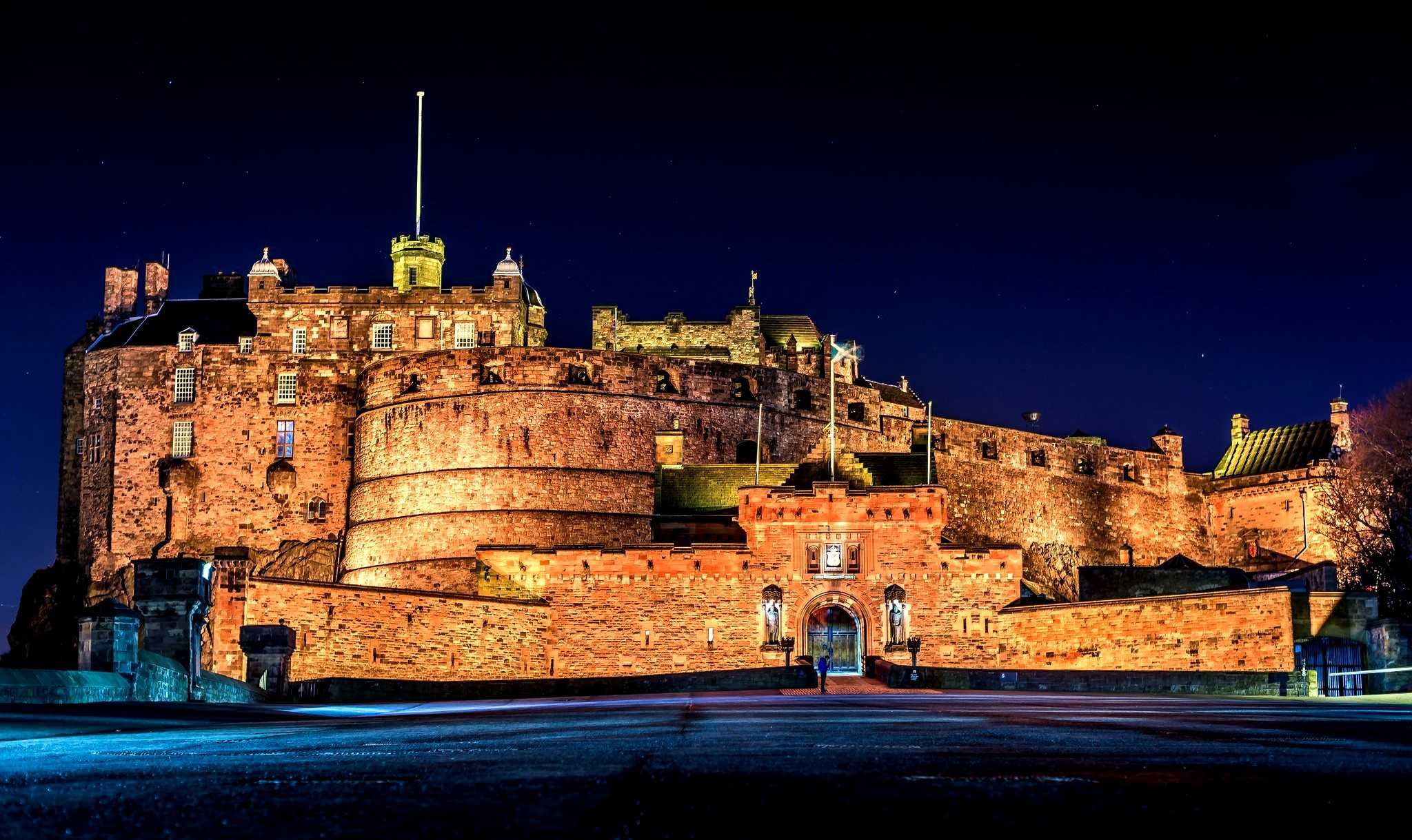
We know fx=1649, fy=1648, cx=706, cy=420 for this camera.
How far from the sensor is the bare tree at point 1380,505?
42.5 meters

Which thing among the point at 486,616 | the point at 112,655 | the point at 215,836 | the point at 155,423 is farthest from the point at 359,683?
the point at 215,836

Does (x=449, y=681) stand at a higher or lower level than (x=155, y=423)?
lower

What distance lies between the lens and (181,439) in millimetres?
49344

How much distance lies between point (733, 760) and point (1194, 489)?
5906cm

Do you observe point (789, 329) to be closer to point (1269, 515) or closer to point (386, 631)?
point (1269, 515)

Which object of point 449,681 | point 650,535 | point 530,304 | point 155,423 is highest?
point 530,304

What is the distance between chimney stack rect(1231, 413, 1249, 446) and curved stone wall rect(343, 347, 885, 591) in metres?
29.0

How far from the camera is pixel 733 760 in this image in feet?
21.8

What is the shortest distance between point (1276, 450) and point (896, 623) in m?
32.6

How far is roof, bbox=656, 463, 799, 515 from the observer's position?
147ft

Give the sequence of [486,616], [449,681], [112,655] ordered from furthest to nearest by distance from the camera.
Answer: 1. [486,616]
2. [449,681]
3. [112,655]

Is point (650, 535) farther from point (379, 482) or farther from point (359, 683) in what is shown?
point (359, 683)

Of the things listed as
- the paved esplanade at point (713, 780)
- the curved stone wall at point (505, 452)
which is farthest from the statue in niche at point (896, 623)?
the paved esplanade at point (713, 780)

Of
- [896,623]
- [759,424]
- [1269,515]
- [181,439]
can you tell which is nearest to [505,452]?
[759,424]
